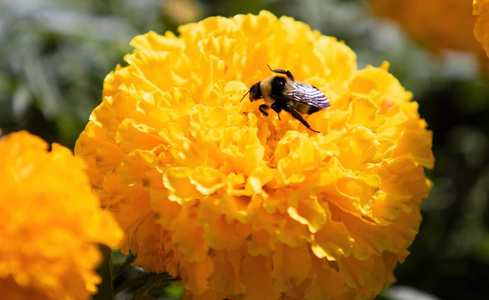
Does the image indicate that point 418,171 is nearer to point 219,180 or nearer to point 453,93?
point 219,180

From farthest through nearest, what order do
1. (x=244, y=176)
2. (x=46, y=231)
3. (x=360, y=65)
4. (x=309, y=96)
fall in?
(x=360, y=65), (x=309, y=96), (x=244, y=176), (x=46, y=231)

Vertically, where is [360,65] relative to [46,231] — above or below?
below

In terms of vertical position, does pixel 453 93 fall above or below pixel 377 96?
below

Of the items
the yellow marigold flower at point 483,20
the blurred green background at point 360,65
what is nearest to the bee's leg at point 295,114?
the yellow marigold flower at point 483,20

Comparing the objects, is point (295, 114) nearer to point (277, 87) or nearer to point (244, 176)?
point (277, 87)

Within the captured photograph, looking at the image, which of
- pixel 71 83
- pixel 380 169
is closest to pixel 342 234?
pixel 380 169

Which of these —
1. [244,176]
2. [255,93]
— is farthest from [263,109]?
[244,176]

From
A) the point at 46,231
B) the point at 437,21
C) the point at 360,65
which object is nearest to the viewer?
the point at 46,231
